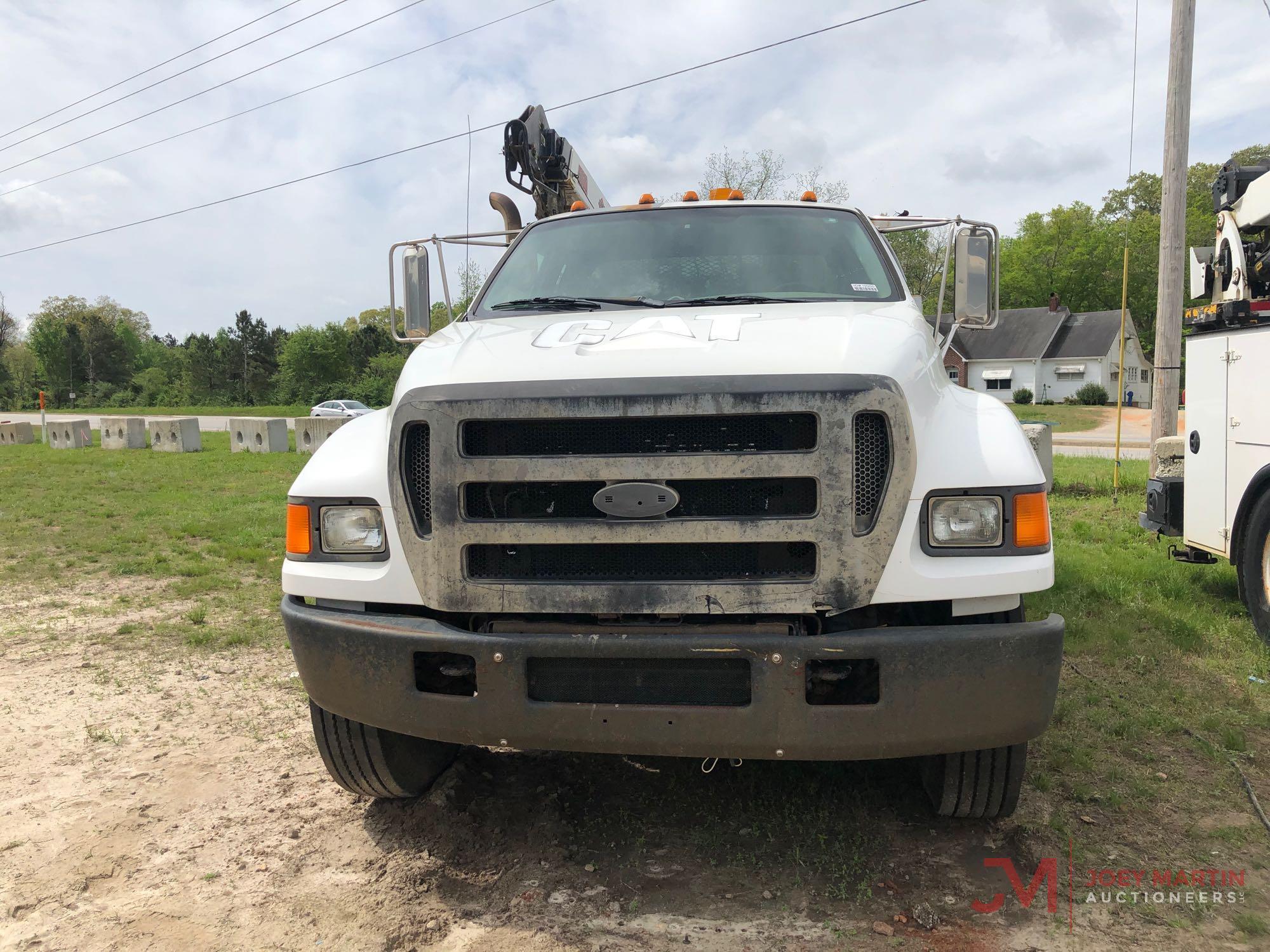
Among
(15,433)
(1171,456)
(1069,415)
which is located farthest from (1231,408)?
(1069,415)

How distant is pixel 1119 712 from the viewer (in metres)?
4.31

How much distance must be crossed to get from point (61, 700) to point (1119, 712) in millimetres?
5267

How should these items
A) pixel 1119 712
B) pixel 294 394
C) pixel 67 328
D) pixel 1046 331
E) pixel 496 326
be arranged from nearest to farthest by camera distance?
1. pixel 496 326
2. pixel 1119 712
3. pixel 1046 331
4. pixel 294 394
5. pixel 67 328

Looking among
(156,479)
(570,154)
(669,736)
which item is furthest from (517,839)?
(156,479)

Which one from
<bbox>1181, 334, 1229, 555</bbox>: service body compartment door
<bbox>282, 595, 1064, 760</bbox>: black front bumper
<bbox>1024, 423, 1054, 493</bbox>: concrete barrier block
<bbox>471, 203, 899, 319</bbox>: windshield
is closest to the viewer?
<bbox>282, 595, 1064, 760</bbox>: black front bumper

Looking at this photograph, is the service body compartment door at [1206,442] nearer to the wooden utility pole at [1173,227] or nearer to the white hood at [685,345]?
the white hood at [685,345]

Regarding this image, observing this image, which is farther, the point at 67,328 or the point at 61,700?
the point at 67,328

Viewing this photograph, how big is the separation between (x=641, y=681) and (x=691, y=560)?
39cm

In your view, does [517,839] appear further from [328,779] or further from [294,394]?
[294,394]

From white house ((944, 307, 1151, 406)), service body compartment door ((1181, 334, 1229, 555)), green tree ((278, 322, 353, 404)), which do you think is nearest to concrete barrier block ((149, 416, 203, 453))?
service body compartment door ((1181, 334, 1229, 555))

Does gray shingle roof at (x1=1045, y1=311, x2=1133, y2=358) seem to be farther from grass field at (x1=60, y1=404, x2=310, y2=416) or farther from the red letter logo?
the red letter logo

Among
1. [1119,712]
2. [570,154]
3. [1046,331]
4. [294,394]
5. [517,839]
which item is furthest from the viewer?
[294,394]

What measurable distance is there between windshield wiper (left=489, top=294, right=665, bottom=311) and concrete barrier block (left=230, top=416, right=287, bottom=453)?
783 inches

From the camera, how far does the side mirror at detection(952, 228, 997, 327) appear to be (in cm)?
441
